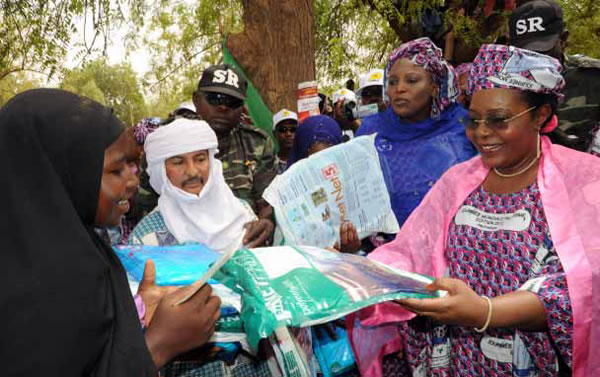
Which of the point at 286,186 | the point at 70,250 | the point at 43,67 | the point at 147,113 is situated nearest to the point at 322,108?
the point at 43,67

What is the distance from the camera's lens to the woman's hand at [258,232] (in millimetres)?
2572

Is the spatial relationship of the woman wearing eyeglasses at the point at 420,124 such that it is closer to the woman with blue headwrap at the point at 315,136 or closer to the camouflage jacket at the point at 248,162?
the woman with blue headwrap at the point at 315,136

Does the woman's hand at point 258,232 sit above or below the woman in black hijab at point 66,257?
below

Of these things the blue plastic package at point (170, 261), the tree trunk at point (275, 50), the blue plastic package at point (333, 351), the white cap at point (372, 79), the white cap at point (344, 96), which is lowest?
the blue plastic package at point (333, 351)

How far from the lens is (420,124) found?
2885 millimetres

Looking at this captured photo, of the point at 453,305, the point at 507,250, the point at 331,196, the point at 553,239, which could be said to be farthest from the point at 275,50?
the point at 453,305

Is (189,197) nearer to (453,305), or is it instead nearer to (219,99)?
(219,99)

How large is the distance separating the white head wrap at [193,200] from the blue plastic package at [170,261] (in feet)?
1.76

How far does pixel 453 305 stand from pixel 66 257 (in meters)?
1.19

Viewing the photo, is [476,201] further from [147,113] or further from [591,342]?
[147,113]

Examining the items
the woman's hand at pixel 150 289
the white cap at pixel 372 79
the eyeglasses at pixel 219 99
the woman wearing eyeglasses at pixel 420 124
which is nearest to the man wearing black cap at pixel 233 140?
the eyeglasses at pixel 219 99

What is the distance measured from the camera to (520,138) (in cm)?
191

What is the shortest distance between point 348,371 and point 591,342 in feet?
3.33

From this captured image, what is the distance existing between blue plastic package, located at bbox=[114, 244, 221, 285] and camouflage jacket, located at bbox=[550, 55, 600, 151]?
8.03 feet
